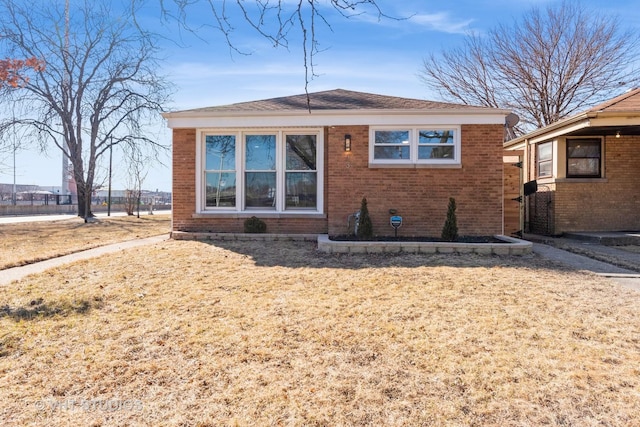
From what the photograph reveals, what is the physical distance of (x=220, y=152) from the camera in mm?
9406

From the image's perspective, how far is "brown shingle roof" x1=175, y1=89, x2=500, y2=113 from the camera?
29.0 feet

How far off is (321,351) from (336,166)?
621cm

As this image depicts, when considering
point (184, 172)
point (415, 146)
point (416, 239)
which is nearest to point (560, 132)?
point (415, 146)

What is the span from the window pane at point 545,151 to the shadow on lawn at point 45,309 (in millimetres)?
12161

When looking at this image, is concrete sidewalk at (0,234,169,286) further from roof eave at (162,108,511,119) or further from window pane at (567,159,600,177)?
window pane at (567,159,600,177)

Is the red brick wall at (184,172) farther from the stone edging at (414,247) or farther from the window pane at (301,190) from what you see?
the stone edging at (414,247)

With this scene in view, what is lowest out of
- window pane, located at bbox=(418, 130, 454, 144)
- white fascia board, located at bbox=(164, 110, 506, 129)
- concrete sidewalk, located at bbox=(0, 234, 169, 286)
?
concrete sidewalk, located at bbox=(0, 234, 169, 286)

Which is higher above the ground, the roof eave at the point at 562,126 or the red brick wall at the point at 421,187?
the roof eave at the point at 562,126

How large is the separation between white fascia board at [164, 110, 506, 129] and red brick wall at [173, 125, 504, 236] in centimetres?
18

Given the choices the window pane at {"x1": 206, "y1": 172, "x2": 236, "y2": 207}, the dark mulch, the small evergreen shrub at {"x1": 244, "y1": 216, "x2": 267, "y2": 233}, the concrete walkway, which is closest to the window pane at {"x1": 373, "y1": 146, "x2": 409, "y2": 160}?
the dark mulch

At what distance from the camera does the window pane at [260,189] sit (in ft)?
30.6

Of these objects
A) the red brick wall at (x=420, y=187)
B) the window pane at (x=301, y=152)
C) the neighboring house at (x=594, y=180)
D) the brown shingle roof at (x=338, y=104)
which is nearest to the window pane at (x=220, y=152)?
the brown shingle roof at (x=338, y=104)

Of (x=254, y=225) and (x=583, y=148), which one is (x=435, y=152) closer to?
(x=254, y=225)

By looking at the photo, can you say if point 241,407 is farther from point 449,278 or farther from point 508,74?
point 508,74
